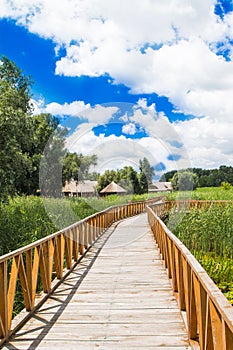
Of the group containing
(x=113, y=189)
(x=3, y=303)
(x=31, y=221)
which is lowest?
(x=3, y=303)

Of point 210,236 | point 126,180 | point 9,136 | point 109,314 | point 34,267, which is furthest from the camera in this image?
point 126,180

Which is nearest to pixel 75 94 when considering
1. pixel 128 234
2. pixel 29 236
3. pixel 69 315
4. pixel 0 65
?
pixel 0 65

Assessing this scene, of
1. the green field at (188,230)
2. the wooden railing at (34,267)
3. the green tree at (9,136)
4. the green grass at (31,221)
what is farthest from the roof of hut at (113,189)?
the wooden railing at (34,267)

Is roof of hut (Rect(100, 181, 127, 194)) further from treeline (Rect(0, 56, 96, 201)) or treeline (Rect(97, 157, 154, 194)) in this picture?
treeline (Rect(0, 56, 96, 201))

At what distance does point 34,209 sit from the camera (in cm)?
1347

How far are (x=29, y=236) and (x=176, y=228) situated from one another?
18.4ft

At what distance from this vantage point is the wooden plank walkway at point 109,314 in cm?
376

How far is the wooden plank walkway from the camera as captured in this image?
376 centimetres

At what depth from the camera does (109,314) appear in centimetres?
468

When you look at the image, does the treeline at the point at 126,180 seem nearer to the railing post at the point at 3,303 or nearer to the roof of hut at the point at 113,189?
the roof of hut at the point at 113,189

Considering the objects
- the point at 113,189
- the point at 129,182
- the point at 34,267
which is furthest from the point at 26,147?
the point at 113,189

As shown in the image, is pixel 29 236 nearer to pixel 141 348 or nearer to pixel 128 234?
pixel 128 234

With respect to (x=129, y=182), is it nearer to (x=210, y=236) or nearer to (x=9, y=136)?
(x=9, y=136)

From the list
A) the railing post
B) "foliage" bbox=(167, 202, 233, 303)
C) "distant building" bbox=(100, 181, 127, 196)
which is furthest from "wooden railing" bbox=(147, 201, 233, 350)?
"distant building" bbox=(100, 181, 127, 196)
